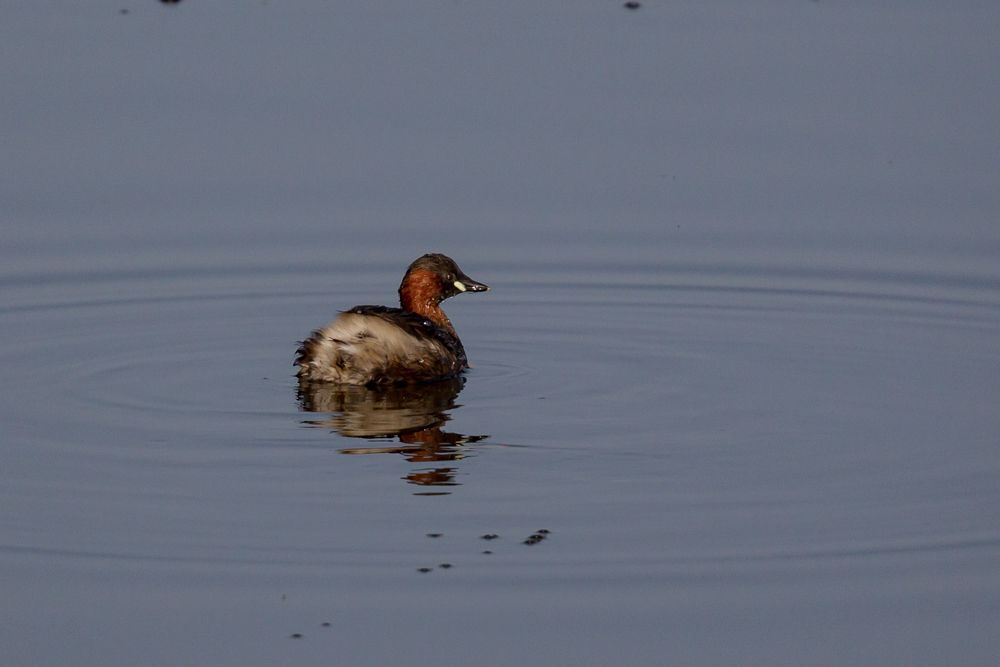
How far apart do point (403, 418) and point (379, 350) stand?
90cm

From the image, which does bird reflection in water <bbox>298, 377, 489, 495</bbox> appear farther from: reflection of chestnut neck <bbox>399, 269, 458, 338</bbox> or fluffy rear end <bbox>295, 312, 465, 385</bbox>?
reflection of chestnut neck <bbox>399, 269, 458, 338</bbox>

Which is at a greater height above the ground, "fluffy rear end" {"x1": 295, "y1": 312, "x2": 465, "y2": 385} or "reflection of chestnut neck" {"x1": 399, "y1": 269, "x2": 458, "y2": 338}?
"reflection of chestnut neck" {"x1": 399, "y1": 269, "x2": 458, "y2": 338}

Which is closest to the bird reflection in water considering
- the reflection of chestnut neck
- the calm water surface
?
the calm water surface

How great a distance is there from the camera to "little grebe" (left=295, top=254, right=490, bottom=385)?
10758mm

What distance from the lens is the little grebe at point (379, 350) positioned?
10758 millimetres

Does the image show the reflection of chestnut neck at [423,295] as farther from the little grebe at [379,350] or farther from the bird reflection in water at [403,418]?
the bird reflection in water at [403,418]

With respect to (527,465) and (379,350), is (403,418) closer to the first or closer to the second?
(379,350)

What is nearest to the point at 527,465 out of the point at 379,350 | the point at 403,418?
the point at 403,418

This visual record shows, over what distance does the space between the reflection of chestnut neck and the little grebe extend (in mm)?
603

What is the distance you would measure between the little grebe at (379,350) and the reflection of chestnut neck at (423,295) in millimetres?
603

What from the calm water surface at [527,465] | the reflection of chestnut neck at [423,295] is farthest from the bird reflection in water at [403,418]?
the reflection of chestnut neck at [423,295]

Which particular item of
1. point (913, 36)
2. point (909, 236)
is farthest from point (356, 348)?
point (913, 36)

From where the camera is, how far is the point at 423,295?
471 inches

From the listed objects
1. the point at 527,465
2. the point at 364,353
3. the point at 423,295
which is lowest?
the point at 527,465
